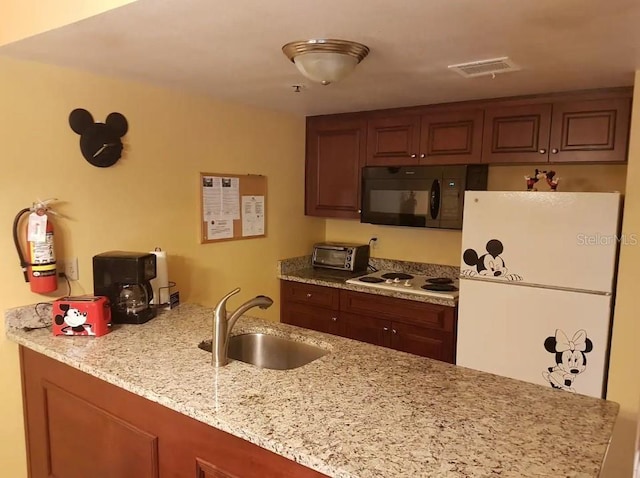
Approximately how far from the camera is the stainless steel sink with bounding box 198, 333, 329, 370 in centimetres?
207

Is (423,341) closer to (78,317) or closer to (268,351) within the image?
(268,351)

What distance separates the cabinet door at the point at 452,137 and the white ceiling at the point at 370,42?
33 cm

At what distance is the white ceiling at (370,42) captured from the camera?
142 cm

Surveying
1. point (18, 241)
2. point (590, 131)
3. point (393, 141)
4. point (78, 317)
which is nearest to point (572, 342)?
point (590, 131)

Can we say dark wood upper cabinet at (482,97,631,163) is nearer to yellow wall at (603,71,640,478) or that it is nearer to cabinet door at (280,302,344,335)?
yellow wall at (603,71,640,478)

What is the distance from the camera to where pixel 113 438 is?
5.75 feet

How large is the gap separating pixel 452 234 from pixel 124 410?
2559 millimetres

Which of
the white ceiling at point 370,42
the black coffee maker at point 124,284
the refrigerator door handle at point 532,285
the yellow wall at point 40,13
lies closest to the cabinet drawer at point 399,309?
the refrigerator door handle at point 532,285

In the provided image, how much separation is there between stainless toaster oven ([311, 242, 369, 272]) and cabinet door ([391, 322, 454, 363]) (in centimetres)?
73

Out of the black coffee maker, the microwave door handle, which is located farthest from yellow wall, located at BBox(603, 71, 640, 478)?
the black coffee maker

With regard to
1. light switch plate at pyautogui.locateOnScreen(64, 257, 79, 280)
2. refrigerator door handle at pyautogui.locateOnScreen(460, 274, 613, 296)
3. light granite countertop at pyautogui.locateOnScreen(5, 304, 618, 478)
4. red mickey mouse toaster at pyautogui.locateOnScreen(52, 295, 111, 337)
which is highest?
light switch plate at pyautogui.locateOnScreen(64, 257, 79, 280)

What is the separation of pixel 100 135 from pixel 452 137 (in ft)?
6.98

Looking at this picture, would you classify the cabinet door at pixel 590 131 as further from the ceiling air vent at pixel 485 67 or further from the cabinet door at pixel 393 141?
the cabinet door at pixel 393 141

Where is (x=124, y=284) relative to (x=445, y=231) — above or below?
below
